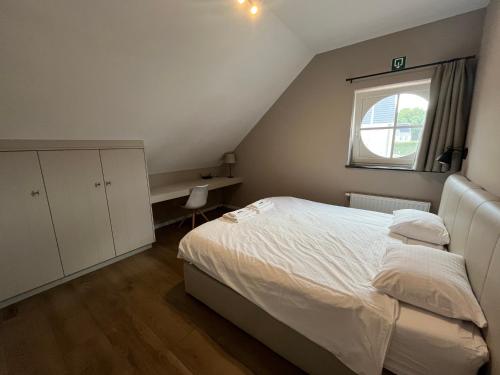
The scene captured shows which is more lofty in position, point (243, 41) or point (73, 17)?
point (243, 41)

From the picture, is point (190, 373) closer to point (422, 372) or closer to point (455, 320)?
point (422, 372)

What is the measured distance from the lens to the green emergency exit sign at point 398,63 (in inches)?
89.4

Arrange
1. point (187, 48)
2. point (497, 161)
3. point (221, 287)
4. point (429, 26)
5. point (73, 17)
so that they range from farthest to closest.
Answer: point (429, 26)
point (187, 48)
point (221, 287)
point (73, 17)
point (497, 161)

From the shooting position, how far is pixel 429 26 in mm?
2109

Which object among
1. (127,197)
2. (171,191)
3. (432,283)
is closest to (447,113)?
(432,283)

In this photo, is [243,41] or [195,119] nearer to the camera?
[243,41]

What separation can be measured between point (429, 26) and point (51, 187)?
404cm

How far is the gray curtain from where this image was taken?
1955 millimetres

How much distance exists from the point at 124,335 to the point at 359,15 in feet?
11.4

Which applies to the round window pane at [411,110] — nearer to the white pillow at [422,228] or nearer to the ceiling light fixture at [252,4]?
the white pillow at [422,228]

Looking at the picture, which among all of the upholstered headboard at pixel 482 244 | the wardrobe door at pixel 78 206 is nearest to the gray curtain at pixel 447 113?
the upholstered headboard at pixel 482 244

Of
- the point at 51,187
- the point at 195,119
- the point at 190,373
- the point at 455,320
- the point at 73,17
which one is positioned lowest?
the point at 190,373

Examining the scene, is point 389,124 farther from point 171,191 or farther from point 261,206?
point 171,191

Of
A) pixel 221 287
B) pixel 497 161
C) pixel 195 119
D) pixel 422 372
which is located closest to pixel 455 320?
pixel 422 372
